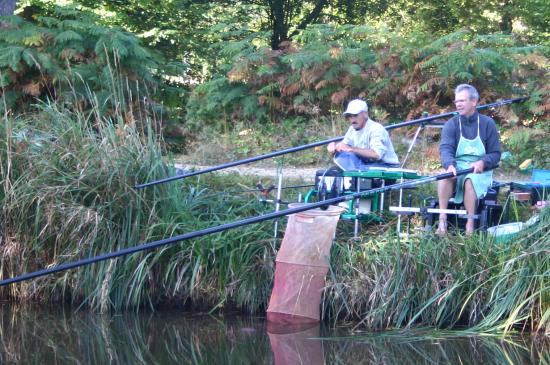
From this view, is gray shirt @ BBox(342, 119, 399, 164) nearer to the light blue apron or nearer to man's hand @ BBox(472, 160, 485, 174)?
the light blue apron

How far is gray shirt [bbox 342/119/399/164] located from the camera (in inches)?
329

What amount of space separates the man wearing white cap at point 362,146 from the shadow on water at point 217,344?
1696 millimetres

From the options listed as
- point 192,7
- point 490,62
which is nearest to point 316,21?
point 192,7

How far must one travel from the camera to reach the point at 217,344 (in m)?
6.99

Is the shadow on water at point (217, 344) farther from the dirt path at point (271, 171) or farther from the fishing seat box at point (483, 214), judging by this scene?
the dirt path at point (271, 171)

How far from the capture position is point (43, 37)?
12.8 m

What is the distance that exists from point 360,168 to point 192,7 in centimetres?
999

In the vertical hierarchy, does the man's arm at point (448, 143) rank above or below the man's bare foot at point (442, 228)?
above

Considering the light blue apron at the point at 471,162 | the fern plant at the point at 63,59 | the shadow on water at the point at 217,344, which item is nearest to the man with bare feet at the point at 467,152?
the light blue apron at the point at 471,162

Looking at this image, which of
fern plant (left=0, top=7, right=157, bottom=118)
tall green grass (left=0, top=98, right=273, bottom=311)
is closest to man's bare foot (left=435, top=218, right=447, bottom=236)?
tall green grass (left=0, top=98, right=273, bottom=311)

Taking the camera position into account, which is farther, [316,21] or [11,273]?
[316,21]

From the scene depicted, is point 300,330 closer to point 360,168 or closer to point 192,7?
point 360,168

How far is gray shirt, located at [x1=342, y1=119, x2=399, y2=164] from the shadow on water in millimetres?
1891

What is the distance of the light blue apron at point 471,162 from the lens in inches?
304
